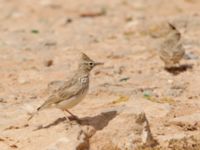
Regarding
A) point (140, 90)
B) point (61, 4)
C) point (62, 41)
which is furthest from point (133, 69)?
point (61, 4)

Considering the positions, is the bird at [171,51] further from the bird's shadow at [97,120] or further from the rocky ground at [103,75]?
the bird's shadow at [97,120]

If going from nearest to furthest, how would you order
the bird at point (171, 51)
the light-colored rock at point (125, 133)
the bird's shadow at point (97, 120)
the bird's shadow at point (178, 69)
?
the light-colored rock at point (125, 133) → the bird's shadow at point (97, 120) → the bird at point (171, 51) → the bird's shadow at point (178, 69)

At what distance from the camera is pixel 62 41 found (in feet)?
48.2

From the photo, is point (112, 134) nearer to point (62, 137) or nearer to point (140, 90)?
point (62, 137)

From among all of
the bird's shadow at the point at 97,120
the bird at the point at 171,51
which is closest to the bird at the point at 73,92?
the bird's shadow at the point at 97,120

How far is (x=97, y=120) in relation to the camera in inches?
356

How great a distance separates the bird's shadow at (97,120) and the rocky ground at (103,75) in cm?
1

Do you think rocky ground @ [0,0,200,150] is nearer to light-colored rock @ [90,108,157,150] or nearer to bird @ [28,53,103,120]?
A: light-colored rock @ [90,108,157,150]

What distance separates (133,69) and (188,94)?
5.62ft

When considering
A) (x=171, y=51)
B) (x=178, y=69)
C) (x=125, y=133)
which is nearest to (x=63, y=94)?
(x=125, y=133)

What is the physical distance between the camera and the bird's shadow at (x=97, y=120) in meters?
8.97

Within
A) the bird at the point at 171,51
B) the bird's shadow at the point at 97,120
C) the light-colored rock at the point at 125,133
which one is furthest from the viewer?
the bird at the point at 171,51

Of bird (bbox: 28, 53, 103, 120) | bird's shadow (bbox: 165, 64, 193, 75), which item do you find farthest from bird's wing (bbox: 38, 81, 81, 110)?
bird's shadow (bbox: 165, 64, 193, 75)

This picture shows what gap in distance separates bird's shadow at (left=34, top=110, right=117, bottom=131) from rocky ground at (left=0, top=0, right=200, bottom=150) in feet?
0.04
